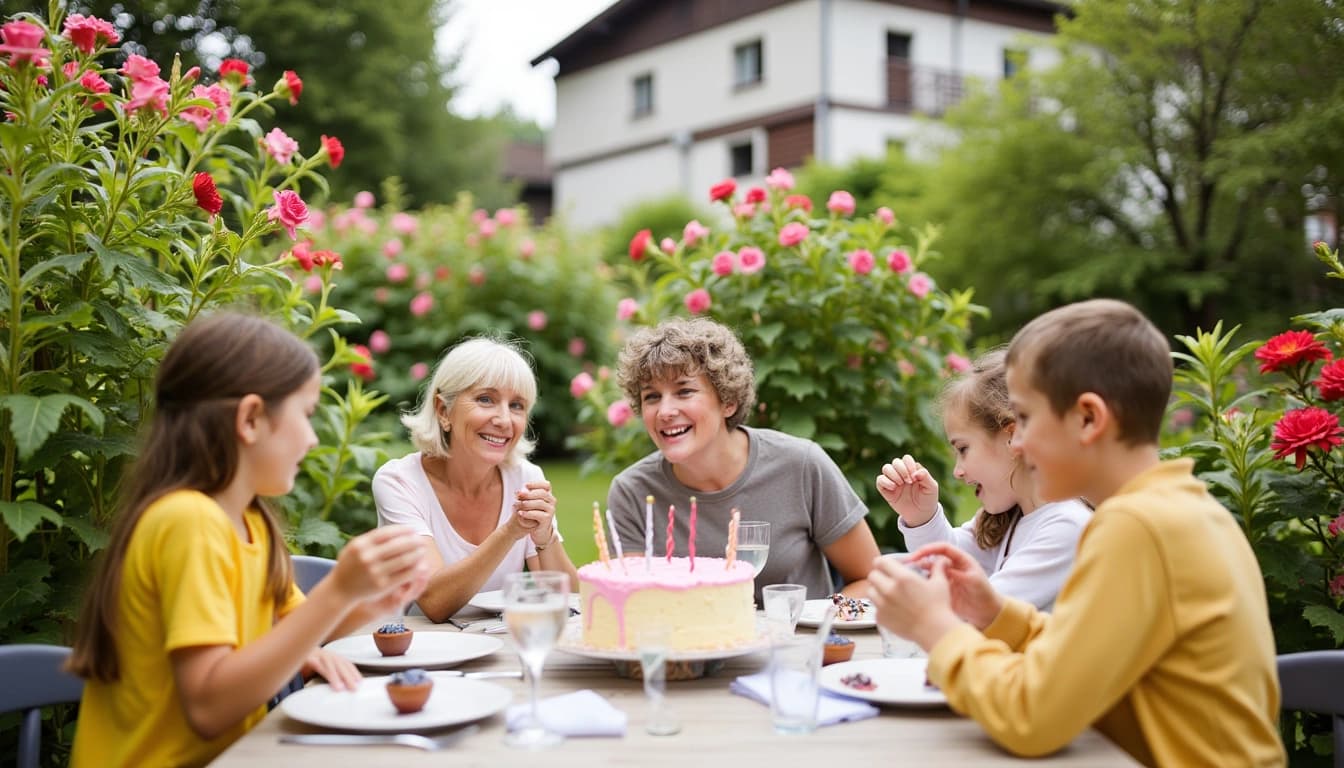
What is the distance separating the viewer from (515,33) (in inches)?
817

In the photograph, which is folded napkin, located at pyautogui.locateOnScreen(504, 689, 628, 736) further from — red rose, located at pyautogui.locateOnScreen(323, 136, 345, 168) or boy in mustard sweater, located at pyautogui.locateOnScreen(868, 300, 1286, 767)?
red rose, located at pyautogui.locateOnScreen(323, 136, 345, 168)

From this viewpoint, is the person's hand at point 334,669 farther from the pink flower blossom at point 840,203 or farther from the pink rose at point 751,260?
the pink flower blossom at point 840,203

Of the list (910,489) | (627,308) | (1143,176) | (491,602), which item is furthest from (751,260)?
(1143,176)

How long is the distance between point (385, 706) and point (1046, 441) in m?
1.24

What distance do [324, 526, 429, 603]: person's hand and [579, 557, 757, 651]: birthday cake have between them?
52cm

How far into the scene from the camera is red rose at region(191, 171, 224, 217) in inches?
116

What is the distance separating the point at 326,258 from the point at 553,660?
5.80ft

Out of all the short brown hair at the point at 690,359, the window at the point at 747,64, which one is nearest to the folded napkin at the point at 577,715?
the short brown hair at the point at 690,359

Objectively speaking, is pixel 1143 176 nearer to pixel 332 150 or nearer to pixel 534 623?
pixel 332 150

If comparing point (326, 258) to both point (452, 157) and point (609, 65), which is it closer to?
point (452, 157)

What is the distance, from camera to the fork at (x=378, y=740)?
1.74m

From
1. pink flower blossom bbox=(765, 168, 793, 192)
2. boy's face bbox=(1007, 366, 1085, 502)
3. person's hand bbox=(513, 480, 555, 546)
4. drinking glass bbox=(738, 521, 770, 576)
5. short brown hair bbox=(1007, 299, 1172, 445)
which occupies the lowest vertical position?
drinking glass bbox=(738, 521, 770, 576)

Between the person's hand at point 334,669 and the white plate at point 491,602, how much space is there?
667 millimetres

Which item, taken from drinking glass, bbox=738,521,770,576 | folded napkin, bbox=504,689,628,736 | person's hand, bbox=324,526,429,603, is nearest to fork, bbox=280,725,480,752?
folded napkin, bbox=504,689,628,736
